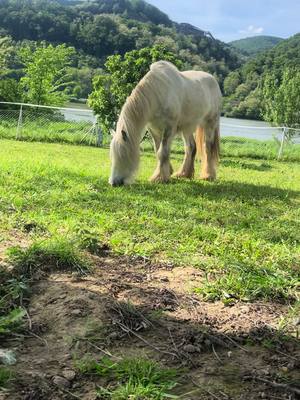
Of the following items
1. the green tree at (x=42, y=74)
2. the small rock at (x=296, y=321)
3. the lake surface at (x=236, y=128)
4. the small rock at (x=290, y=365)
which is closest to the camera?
the small rock at (x=290, y=365)

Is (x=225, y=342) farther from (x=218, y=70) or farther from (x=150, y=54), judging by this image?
(x=218, y=70)

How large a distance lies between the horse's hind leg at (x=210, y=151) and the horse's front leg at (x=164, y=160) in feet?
4.05

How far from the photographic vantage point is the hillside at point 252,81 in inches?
1353

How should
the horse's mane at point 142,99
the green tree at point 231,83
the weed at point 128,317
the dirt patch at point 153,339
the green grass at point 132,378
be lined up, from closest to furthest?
the green grass at point 132,378 → the dirt patch at point 153,339 → the weed at point 128,317 → the horse's mane at point 142,99 → the green tree at point 231,83

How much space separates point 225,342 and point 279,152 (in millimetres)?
14803

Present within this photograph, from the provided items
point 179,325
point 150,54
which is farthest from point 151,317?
point 150,54

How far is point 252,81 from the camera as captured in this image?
3844 cm

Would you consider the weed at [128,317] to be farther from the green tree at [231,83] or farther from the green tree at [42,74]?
the green tree at [231,83]

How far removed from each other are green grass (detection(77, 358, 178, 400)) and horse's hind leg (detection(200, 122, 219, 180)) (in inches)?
266

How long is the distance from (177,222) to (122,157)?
218cm

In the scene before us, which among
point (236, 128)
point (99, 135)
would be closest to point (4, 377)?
point (99, 135)

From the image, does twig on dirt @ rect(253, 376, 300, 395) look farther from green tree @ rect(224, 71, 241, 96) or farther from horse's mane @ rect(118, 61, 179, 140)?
green tree @ rect(224, 71, 241, 96)

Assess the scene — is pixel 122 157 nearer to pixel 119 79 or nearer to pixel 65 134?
pixel 119 79

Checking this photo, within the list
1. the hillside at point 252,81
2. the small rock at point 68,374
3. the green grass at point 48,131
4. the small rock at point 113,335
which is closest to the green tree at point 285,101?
the hillside at point 252,81
